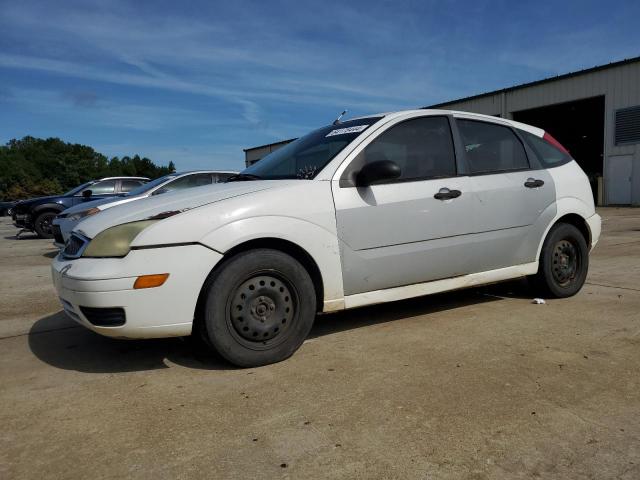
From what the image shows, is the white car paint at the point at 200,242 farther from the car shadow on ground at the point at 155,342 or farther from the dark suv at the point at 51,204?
Result: the dark suv at the point at 51,204

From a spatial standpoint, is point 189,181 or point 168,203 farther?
point 189,181

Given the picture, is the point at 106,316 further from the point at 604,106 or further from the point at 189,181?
the point at 604,106

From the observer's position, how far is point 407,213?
365 cm

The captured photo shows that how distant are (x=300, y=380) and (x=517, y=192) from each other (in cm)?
245

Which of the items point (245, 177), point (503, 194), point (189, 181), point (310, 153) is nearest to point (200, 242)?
point (245, 177)

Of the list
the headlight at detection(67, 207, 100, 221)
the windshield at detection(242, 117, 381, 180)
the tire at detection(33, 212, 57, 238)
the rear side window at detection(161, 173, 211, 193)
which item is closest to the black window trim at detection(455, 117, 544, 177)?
the windshield at detection(242, 117, 381, 180)

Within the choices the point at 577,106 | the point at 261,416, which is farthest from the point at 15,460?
the point at 577,106

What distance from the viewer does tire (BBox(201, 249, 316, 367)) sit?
301cm

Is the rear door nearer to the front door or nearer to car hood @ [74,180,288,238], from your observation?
the front door

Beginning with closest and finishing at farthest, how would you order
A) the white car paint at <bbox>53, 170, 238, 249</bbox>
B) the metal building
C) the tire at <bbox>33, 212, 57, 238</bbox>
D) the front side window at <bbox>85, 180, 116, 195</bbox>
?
the white car paint at <bbox>53, 170, 238, 249</bbox>, the front side window at <bbox>85, 180, 116, 195</bbox>, the tire at <bbox>33, 212, 57, 238</bbox>, the metal building

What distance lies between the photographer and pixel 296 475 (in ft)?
6.50

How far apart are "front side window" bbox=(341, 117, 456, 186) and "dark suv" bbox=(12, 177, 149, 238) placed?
10.1 m

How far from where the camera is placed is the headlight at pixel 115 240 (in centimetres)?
293

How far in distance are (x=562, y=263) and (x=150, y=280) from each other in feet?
11.7
